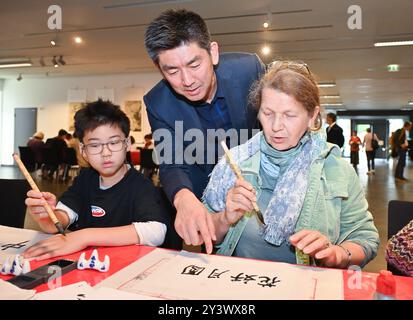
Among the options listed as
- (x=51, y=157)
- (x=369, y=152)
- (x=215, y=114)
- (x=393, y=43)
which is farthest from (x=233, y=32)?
(x=369, y=152)

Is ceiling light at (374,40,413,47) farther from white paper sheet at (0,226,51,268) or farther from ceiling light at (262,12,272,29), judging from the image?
white paper sheet at (0,226,51,268)

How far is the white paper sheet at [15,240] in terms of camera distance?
1.07m

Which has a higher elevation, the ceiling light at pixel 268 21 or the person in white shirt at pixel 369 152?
the ceiling light at pixel 268 21

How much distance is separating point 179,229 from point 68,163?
332 inches

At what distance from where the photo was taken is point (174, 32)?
1.23 m

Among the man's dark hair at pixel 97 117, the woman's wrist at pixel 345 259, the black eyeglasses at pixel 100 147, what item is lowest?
the woman's wrist at pixel 345 259

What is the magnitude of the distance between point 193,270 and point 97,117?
837 millimetres

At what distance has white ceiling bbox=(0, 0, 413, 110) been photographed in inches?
207

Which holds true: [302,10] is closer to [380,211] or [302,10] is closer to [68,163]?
[380,211]

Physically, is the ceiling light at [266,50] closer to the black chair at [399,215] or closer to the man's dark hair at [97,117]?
the man's dark hair at [97,117]

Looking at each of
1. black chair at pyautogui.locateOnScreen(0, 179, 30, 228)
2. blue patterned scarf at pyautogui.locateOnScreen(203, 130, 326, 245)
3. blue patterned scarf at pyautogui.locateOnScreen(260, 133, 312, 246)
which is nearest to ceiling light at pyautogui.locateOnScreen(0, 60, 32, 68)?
black chair at pyautogui.locateOnScreen(0, 179, 30, 228)

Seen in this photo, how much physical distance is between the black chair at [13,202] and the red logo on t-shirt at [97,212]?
1.68 ft

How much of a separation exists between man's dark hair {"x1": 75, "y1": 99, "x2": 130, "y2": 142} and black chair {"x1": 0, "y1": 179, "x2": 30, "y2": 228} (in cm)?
52

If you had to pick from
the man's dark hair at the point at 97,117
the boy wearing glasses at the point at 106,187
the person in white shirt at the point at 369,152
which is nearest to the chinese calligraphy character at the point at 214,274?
the boy wearing glasses at the point at 106,187
